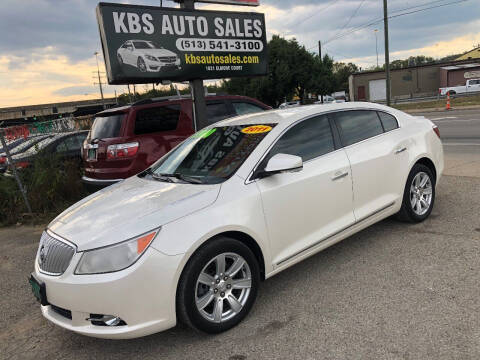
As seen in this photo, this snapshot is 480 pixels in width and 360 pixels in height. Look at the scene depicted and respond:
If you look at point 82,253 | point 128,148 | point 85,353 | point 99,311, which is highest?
point 128,148

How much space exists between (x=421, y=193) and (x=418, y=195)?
6 cm

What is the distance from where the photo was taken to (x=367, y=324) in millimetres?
2852

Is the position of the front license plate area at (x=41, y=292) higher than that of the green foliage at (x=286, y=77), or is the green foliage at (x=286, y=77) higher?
the green foliage at (x=286, y=77)

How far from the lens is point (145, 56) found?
22.7 ft

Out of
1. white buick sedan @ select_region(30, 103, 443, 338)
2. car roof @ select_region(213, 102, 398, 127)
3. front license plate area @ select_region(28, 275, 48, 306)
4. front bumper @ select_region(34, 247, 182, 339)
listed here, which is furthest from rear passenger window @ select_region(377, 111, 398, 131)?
front license plate area @ select_region(28, 275, 48, 306)

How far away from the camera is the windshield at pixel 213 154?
3.41m

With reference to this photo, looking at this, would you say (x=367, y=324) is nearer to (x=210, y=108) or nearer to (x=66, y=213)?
(x=66, y=213)

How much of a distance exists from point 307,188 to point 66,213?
2114 mm

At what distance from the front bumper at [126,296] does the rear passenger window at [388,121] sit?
2.98 meters

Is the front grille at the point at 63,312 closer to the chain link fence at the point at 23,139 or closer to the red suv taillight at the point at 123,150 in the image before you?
the red suv taillight at the point at 123,150

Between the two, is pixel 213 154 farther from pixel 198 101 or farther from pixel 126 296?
pixel 198 101

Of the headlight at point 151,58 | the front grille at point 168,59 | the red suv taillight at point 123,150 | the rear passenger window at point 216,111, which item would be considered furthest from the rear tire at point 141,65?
the red suv taillight at point 123,150

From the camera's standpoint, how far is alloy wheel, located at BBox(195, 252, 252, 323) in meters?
→ 2.86

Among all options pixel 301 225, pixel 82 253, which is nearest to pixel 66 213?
pixel 82 253
